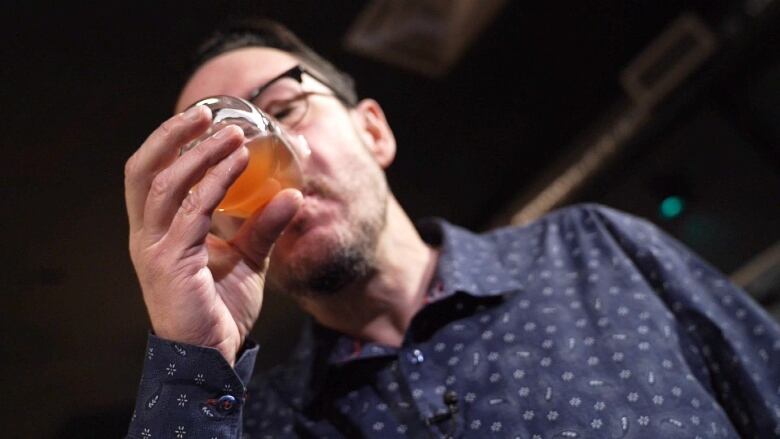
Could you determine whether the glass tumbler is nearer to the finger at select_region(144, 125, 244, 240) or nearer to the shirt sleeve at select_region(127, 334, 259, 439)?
the finger at select_region(144, 125, 244, 240)

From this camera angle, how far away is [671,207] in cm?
242

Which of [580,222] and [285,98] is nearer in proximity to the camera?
[285,98]

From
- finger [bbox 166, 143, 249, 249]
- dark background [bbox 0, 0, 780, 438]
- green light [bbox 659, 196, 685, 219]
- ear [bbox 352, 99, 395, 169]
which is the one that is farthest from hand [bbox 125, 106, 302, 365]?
green light [bbox 659, 196, 685, 219]

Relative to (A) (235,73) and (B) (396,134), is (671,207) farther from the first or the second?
(A) (235,73)

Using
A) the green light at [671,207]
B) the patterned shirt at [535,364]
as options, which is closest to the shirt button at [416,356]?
the patterned shirt at [535,364]

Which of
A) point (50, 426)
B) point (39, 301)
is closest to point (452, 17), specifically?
point (39, 301)

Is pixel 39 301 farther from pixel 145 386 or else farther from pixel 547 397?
pixel 547 397

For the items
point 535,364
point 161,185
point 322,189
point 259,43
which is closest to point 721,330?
point 535,364

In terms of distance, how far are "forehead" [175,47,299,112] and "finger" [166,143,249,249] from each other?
0.43 meters

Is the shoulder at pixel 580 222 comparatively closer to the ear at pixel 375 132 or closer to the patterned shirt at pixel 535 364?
the patterned shirt at pixel 535 364

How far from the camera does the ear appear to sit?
140 cm

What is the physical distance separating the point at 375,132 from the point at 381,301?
460mm

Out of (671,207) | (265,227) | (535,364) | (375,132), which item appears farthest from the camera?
(671,207)

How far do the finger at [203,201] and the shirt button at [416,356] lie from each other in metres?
0.48
